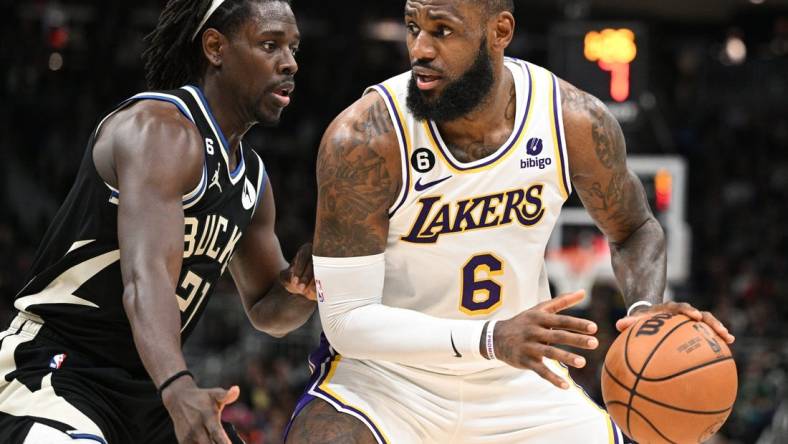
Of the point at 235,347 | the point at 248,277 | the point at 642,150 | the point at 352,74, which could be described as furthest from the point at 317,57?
the point at 248,277

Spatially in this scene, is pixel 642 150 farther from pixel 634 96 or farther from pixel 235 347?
pixel 235 347

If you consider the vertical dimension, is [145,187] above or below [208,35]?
below

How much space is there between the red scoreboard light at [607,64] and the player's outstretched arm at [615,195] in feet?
16.7

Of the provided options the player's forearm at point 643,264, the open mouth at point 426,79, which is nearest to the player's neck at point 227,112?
the open mouth at point 426,79

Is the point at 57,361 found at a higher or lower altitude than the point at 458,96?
lower

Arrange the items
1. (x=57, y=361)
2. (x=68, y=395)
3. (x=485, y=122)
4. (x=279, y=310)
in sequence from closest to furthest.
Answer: (x=68, y=395) → (x=57, y=361) → (x=485, y=122) → (x=279, y=310)

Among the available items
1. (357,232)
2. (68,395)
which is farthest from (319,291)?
(68,395)

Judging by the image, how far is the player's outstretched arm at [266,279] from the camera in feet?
16.1

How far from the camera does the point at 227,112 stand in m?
4.43

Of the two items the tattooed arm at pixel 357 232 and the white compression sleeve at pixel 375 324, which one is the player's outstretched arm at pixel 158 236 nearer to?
the tattooed arm at pixel 357 232

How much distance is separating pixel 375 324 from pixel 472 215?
0.56 metres

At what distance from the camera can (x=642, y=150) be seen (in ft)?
33.9

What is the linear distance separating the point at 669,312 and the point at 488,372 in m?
0.76

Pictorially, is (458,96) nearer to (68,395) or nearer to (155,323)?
(155,323)
